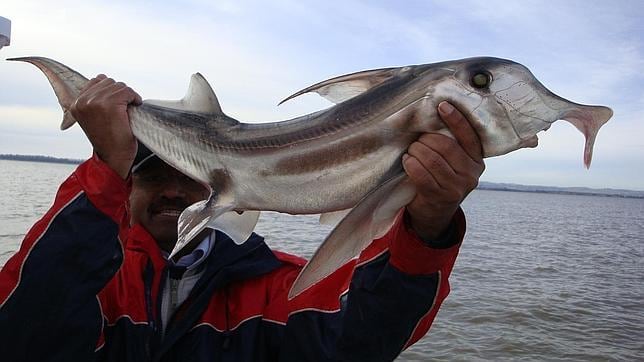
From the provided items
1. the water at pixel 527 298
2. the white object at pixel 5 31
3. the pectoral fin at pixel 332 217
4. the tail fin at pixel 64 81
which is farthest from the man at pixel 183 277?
the water at pixel 527 298

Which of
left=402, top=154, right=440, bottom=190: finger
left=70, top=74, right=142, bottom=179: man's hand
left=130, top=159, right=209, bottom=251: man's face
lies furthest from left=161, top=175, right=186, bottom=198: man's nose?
left=402, top=154, right=440, bottom=190: finger

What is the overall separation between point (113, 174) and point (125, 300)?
3.66 feet

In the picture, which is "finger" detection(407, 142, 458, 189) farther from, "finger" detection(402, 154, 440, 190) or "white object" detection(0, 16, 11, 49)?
"white object" detection(0, 16, 11, 49)

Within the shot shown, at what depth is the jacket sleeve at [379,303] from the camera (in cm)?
297

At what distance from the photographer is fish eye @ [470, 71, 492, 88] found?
7.64ft

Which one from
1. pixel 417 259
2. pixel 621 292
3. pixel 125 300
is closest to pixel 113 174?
pixel 125 300

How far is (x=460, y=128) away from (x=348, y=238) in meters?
0.69

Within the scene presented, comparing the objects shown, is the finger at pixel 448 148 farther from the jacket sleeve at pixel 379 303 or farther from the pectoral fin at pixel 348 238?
the jacket sleeve at pixel 379 303

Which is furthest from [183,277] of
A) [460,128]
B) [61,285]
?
[460,128]

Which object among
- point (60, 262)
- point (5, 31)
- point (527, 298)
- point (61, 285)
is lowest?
point (527, 298)

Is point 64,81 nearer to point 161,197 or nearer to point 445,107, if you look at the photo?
point 161,197

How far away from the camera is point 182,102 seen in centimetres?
299

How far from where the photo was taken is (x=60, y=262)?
290 centimetres

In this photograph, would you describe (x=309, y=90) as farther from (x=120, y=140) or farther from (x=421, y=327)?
(x=421, y=327)
